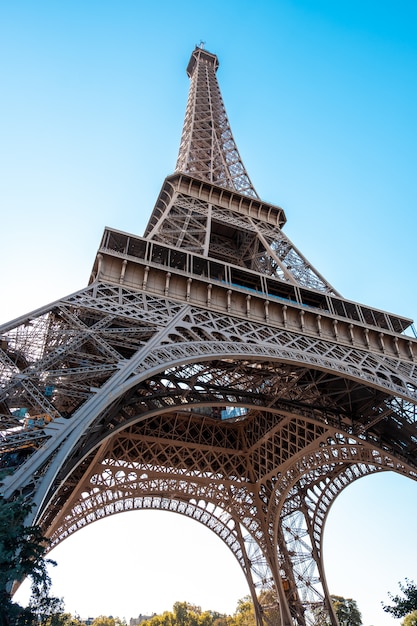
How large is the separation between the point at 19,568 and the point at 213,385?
1304cm

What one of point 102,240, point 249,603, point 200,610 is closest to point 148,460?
point 102,240

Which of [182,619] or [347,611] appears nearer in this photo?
[347,611]

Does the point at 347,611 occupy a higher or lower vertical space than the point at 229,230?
lower

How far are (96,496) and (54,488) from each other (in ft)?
53.0

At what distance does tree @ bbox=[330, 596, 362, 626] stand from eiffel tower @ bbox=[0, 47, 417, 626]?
64.1 feet

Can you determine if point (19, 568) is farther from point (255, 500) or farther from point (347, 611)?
point (347, 611)

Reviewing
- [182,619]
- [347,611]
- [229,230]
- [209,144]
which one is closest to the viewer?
[229,230]

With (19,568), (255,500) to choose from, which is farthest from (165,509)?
(19,568)

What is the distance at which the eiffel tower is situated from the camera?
1095 centimetres

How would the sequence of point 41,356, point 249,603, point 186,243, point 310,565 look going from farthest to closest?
point 249,603, point 310,565, point 186,243, point 41,356

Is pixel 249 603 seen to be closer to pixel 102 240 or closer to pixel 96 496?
pixel 96 496

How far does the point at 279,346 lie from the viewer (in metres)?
15.8

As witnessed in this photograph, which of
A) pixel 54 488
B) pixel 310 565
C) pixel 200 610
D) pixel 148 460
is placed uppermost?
pixel 148 460

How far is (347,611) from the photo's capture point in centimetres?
4525
